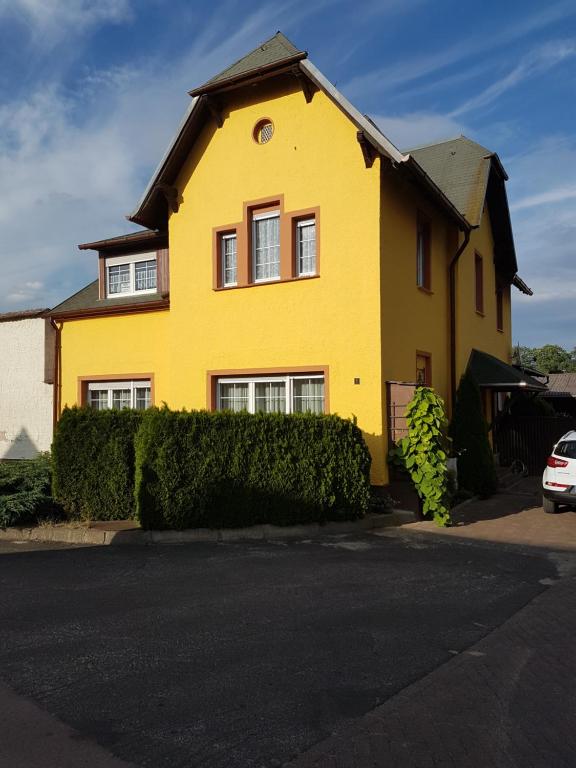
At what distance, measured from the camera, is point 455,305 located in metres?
15.0

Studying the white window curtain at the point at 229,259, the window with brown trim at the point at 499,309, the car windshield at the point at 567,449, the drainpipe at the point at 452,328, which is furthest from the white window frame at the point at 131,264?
the window with brown trim at the point at 499,309

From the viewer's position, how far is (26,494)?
10.8 metres

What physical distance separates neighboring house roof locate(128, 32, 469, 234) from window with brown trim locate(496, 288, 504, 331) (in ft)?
20.7

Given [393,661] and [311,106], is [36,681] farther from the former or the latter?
[311,106]

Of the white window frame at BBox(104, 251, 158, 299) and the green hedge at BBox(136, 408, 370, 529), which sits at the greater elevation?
the white window frame at BBox(104, 251, 158, 299)

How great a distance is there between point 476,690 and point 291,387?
8.31 m

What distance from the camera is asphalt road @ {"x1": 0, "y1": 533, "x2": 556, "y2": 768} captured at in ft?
12.7

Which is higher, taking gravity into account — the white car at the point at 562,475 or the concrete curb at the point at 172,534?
the white car at the point at 562,475

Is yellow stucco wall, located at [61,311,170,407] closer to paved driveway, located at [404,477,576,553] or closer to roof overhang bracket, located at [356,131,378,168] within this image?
roof overhang bracket, located at [356,131,378,168]

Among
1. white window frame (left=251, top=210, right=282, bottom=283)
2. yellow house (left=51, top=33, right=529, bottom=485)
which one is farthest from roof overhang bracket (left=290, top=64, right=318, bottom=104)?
white window frame (left=251, top=210, right=282, bottom=283)

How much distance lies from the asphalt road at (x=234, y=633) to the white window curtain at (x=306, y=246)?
535cm

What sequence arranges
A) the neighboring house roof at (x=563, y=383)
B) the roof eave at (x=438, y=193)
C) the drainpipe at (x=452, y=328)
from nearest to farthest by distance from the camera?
1. the roof eave at (x=438, y=193)
2. the drainpipe at (x=452, y=328)
3. the neighboring house roof at (x=563, y=383)

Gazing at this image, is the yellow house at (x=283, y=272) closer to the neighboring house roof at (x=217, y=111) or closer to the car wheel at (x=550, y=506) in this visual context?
the neighboring house roof at (x=217, y=111)

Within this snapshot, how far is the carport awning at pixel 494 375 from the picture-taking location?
1522cm
